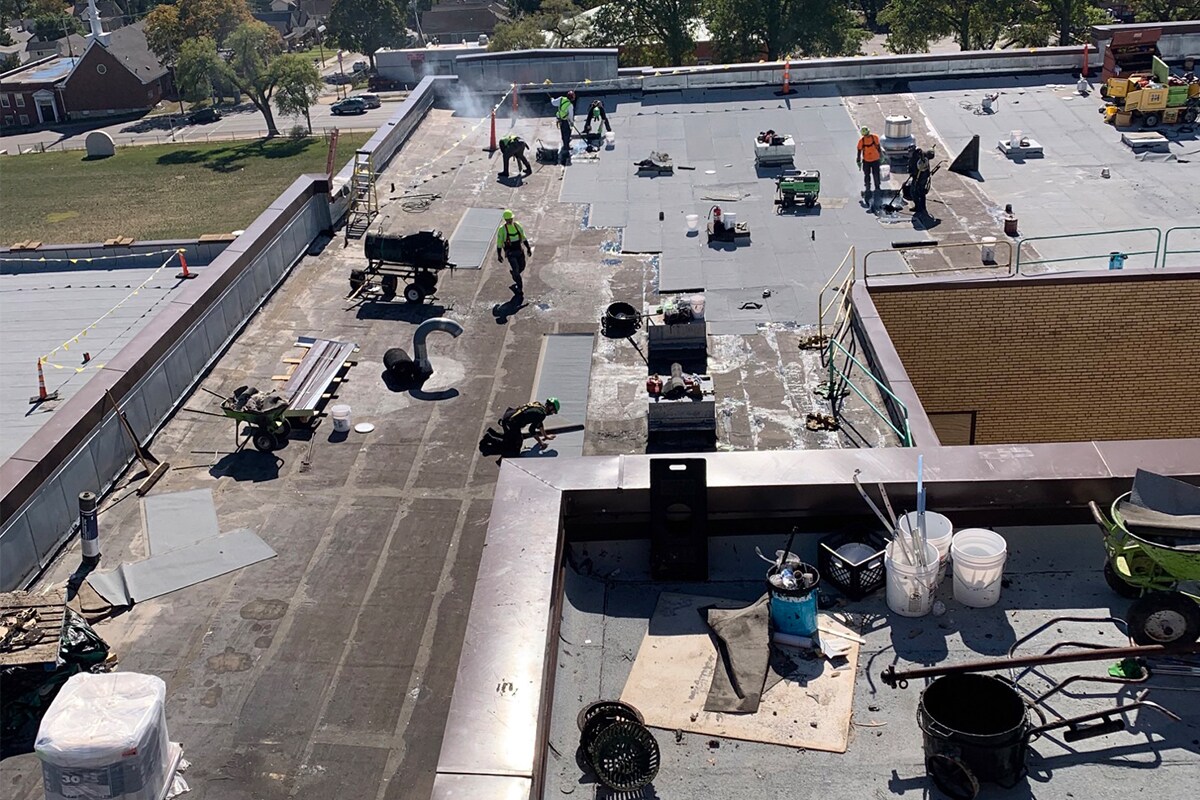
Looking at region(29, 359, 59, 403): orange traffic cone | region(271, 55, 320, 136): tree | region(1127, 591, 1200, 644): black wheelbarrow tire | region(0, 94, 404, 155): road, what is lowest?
region(0, 94, 404, 155): road

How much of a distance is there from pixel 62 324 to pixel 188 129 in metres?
84.8

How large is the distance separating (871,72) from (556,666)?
2685 centimetres

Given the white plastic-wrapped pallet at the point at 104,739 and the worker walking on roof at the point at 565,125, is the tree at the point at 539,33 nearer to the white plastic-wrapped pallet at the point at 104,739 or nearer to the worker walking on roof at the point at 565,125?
the worker walking on roof at the point at 565,125

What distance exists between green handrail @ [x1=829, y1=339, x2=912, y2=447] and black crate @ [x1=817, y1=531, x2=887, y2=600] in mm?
4003

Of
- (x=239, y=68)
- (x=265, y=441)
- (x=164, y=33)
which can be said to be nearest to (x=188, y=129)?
(x=239, y=68)

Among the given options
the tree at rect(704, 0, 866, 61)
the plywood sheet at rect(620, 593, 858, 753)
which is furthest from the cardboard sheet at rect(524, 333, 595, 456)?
the tree at rect(704, 0, 866, 61)

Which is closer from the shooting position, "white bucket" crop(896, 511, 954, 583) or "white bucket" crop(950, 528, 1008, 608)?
"white bucket" crop(950, 528, 1008, 608)

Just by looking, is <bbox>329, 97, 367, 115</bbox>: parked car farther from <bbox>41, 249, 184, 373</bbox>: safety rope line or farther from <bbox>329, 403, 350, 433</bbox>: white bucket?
<bbox>329, 403, 350, 433</bbox>: white bucket

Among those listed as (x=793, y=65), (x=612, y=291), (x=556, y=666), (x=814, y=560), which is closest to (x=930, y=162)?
(x=793, y=65)

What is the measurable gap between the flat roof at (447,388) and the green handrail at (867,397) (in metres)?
0.40

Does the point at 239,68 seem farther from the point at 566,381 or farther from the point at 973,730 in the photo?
the point at 973,730

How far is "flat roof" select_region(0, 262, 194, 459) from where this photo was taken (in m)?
24.5

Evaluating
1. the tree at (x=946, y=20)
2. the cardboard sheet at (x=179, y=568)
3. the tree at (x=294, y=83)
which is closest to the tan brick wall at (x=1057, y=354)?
the cardboard sheet at (x=179, y=568)

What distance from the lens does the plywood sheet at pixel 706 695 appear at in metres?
8.14
